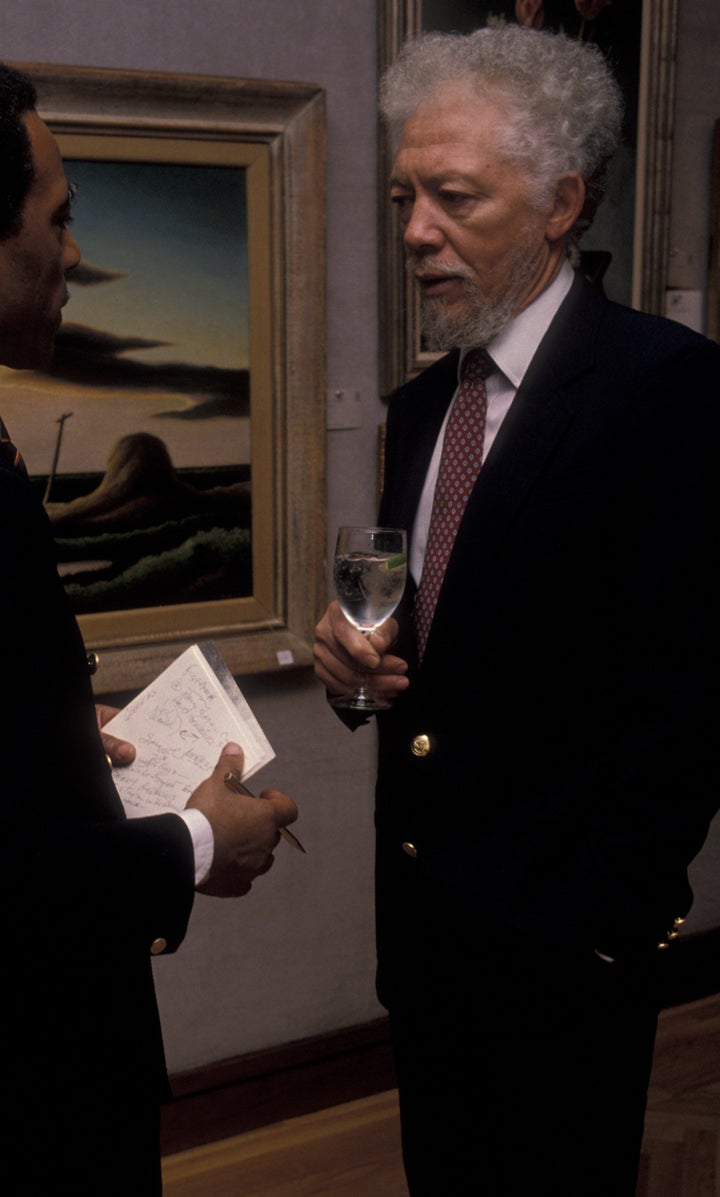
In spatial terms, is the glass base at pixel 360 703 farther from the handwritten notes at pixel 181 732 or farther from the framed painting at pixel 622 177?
the framed painting at pixel 622 177

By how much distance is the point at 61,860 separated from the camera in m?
1.18

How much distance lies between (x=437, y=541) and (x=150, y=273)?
3.34 ft

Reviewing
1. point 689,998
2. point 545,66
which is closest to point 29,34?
point 545,66

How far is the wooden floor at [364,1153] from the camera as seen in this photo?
2.54 meters

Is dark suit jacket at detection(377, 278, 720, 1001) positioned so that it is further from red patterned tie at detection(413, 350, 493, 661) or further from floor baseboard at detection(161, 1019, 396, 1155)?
floor baseboard at detection(161, 1019, 396, 1155)

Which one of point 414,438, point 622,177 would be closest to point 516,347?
point 414,438

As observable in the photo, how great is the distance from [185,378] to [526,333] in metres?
0.97

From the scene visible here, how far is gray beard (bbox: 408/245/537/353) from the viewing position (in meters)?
1.74

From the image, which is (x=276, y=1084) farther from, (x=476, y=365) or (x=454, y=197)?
(x=454, y=197)

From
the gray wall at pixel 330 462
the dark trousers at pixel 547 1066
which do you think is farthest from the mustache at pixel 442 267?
the dark trousers at pixel 547 1066

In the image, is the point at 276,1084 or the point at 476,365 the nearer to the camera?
the point at 476,365

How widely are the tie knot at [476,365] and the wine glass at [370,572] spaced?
0.35m

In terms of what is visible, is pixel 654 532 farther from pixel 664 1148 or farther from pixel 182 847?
pixel 664 1148

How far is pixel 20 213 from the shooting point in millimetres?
1311
